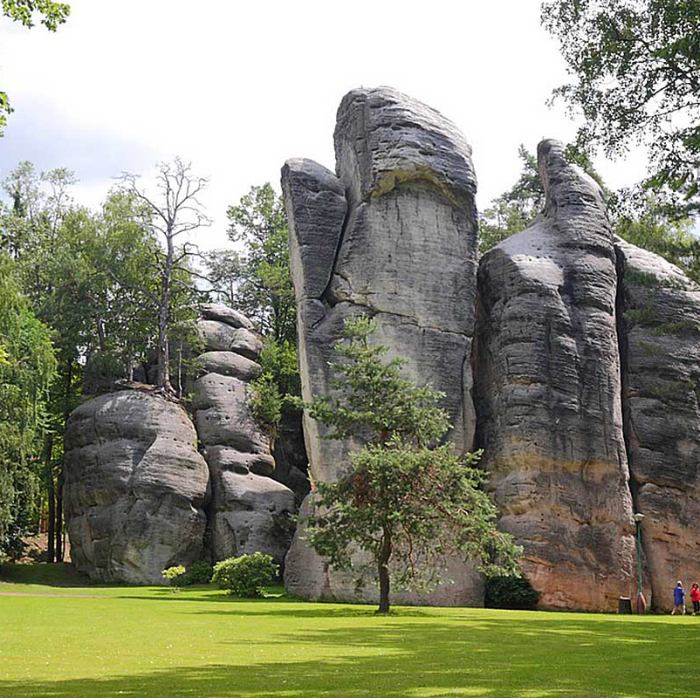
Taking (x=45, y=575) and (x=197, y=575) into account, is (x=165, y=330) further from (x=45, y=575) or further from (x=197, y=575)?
(x=45, y=575)

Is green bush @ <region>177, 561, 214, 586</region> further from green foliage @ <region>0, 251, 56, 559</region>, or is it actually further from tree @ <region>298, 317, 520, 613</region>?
tree @ <region>298, 317, 520, 613</region>

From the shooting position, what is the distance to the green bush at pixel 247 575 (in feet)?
103

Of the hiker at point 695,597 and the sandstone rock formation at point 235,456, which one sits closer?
the hiker at point 695,597

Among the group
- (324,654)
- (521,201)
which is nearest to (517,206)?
(521,201)

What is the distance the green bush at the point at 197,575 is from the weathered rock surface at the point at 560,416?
1148 cm

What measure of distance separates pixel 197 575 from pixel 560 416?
591 inches

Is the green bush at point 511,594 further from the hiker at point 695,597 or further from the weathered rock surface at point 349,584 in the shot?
the hiker at point 695,597

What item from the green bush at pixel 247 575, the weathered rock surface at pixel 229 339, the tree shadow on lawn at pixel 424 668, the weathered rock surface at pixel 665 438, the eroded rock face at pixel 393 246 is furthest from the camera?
the weathered rock surface at pixel 229 339

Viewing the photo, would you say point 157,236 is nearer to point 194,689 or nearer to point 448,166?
point 448,166

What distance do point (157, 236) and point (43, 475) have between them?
514 inches

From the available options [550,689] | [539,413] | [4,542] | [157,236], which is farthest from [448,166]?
[550,689]

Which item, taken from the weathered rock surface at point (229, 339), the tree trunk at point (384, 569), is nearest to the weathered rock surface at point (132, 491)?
the weathered rock surface at point (229, 339)

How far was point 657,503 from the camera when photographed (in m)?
34.2

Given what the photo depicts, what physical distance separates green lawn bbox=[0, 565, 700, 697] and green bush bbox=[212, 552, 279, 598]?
7097 millimetres
